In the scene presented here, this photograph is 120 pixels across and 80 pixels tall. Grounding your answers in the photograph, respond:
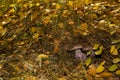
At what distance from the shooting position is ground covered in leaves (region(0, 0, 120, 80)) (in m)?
1.75

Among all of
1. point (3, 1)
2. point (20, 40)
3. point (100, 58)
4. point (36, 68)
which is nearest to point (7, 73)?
point (36, 68)

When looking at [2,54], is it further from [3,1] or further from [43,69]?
[3,1]

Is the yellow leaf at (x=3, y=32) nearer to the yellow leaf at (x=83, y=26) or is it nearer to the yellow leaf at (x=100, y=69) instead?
the yellow leaf at (x=83, y=26)

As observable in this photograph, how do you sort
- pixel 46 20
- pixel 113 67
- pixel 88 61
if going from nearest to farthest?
1. pixel 113 67
2. pixel 88 61
3. pixel 46 20

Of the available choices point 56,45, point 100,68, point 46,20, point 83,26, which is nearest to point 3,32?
point 46,20

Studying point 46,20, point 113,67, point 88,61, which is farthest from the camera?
point 46,20

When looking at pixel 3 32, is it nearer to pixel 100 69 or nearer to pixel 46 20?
pixel 46 20

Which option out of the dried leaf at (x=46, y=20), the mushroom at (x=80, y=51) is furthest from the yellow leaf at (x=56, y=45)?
the dried leaf at (x=46, y=20)

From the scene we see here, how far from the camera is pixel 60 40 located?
77.7 inches

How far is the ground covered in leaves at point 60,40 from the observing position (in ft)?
5.74

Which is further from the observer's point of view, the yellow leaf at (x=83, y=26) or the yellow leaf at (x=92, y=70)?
the yellow leaf at (x=83, y=26)

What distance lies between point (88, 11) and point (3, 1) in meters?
1.01

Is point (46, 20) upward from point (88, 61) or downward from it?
upward

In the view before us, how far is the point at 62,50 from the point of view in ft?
6.30
